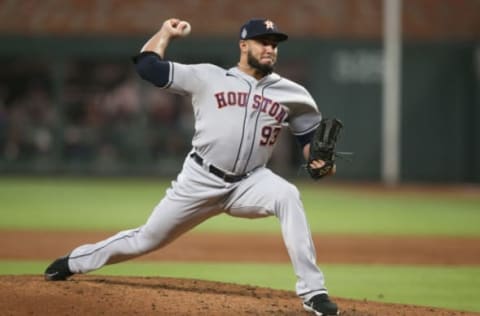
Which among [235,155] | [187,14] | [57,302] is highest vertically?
[187,14]

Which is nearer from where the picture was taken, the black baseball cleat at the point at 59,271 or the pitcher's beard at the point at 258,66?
the pitcher's beard at the point at 258,66

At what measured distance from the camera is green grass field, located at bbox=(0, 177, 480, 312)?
8.12 meters

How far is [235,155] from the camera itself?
20.4 ft

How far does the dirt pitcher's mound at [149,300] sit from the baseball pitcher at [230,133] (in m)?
0.37

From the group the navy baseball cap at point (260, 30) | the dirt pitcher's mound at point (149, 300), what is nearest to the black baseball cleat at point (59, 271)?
the dirt pitcher's mound at point (149, 300)

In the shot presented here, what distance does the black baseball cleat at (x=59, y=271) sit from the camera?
21.5 ft

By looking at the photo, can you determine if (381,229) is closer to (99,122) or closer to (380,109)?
(380,109)

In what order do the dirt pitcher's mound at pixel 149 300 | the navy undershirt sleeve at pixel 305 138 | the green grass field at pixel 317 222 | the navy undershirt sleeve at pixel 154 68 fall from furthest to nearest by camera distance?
the green grass field at pixel 317 222 → the navy undershirt sleeve at pixel 305 138 → the navy undershirt sleeve at pixel 154 68 → the dirt pitcher's mound at pixel 149 300

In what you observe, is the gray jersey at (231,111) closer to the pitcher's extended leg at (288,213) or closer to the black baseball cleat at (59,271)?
the pitcher's extended leg at (288,213)

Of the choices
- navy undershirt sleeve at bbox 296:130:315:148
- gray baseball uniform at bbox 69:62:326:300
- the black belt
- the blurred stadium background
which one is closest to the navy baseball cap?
gray baseball uniform at bbox 69:62:326:300

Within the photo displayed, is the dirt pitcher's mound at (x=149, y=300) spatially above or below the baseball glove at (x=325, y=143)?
below

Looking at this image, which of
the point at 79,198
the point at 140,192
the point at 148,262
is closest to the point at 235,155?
the point at 148,262

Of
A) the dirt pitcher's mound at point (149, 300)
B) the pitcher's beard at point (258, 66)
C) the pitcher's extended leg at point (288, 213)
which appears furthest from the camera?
the pitcher's beard at point (258, 66)

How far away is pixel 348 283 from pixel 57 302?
10.4 feet
